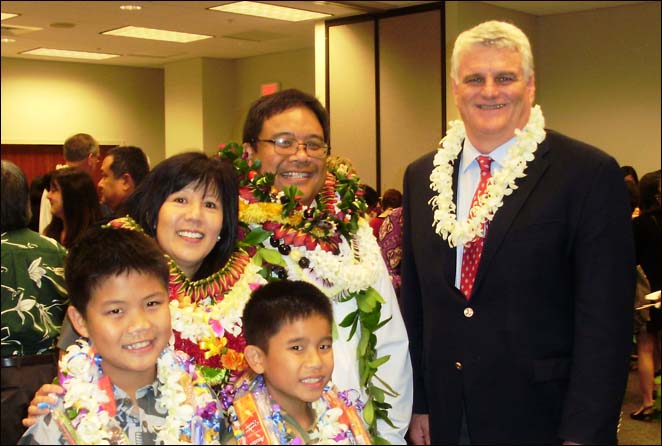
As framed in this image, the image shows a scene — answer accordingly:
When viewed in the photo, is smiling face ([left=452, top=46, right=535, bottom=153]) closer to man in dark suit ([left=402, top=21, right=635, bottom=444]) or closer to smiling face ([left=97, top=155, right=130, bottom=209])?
man in dark suit ([left=402, top=21, right=635, bottom=444])

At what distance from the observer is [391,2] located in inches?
360

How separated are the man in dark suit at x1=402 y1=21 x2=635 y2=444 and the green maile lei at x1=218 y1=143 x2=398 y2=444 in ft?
0.59

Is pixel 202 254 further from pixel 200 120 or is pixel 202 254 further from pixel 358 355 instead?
pixel 200 120

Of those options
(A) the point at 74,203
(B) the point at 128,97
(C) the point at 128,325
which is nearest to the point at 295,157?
(C) the point at 128,325

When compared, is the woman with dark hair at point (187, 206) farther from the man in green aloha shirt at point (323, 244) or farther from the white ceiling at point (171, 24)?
the white ceiling at point (171, 24)

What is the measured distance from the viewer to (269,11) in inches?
361

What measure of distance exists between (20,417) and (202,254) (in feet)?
4.61

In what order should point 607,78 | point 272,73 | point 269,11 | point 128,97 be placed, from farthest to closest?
point 128,97
point 272,73
point 607,78
point 269,11

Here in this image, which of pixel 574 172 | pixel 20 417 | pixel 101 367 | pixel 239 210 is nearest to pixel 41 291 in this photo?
pixel 20 417

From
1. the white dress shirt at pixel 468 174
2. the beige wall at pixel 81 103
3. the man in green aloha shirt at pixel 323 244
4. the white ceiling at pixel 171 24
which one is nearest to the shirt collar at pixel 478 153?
the white dress shirt at pixel 468 174

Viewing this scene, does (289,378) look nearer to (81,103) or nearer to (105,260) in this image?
(105,260)

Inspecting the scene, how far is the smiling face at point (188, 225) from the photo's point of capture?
212 centimetres

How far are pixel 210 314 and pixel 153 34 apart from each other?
910 cm

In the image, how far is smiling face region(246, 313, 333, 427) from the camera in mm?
1903
